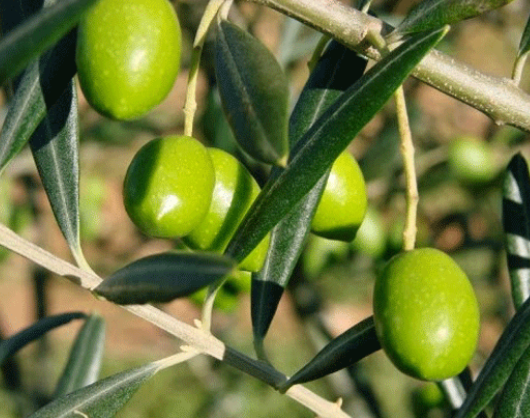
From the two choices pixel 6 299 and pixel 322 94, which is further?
pixel 6 299

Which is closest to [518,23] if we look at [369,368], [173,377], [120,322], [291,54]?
[291,54]

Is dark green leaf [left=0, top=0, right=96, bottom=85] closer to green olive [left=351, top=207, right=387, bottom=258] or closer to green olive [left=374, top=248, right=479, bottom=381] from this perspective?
green olive [left=374, top=248, right=479, bottom=381]

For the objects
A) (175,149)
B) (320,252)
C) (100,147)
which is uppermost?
(175,149)

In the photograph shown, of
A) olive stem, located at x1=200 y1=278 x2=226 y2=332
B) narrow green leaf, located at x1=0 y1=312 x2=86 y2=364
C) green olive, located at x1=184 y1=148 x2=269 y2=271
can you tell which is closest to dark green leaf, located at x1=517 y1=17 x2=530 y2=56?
green olive, located at x1=184 y1=148 x2=269 y2=271

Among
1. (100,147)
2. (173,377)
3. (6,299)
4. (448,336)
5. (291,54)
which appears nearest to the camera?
(448,336)

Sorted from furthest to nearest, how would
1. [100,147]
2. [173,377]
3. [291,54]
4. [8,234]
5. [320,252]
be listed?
[173,377]
[100,147]
[291,54]
[320,252]
[8,234]

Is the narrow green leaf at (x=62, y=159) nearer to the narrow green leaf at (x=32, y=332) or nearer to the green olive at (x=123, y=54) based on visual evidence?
the green olive at (x=123, y=54)

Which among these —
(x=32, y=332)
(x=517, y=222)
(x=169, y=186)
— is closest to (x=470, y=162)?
(x=517, y=222)

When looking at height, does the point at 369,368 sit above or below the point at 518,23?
below

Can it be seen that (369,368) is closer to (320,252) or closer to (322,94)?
(320,252)
